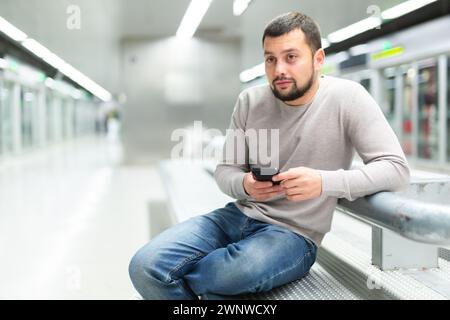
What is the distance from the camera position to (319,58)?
5.40 ft

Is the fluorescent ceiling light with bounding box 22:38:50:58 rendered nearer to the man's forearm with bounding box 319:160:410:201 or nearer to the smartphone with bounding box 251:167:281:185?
the smartphone with bounding box 251:167:281:185

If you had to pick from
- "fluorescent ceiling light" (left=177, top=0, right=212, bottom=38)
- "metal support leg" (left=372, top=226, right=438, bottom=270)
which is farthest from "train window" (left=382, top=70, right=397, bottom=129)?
"metal support leg" (left=372, top=226, right=438, bottom=270)

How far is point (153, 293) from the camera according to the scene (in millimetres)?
1659

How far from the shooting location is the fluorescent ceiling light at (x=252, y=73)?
2.11 m

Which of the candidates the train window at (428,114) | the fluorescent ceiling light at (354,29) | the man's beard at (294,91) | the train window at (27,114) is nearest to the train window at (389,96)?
the train window at (428,114)

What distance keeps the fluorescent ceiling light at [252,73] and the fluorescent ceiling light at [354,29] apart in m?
0.33

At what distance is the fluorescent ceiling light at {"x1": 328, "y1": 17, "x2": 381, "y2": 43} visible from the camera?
2.21 metres

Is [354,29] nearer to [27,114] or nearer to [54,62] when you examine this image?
[54,62]

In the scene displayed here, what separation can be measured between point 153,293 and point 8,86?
43.9ft

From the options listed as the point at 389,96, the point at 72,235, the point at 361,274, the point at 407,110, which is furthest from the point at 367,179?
the point at 389,96

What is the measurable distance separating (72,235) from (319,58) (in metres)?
2.78

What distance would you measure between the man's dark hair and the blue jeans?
0.63 m
